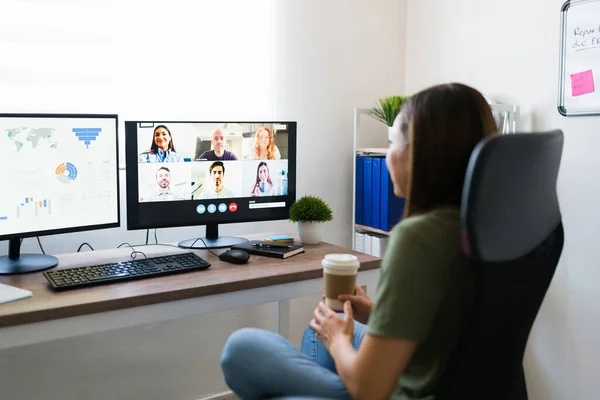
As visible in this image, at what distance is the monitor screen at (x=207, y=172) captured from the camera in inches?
82.5

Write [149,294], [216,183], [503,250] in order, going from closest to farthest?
[503,250] < [149,294] < [216,183]

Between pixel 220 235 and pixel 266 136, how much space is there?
512mm

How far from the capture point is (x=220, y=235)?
101 inches

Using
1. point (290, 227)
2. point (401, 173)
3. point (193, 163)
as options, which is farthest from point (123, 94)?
point (401, 173)

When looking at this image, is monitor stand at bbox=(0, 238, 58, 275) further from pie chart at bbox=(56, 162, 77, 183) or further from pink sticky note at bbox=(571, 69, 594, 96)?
pink sticky note at bbox=(571, 69, 594, 96)

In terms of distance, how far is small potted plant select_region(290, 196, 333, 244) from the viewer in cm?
228

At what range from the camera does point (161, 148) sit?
211 cm

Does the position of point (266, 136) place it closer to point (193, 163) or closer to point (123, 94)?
point (193, 163)

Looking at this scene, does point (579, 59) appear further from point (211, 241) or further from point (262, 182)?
point (211, 241)

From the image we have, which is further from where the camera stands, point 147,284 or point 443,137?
point 147,284

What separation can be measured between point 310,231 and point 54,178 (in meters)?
0.90

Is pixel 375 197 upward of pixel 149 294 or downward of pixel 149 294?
upward

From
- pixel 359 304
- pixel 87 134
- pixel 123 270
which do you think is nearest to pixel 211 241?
pixel 123 270

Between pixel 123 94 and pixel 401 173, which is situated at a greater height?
pixel 123 94
